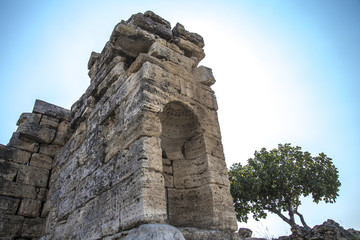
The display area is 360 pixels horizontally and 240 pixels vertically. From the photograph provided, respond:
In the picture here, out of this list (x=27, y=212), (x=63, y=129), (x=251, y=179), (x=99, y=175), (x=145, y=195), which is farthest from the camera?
(x=251, y=179)

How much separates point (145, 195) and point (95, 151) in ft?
5.60

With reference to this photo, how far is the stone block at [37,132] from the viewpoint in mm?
5359

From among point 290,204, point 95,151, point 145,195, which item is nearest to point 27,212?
point 95,151

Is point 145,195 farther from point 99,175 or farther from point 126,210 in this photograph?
point 99,175

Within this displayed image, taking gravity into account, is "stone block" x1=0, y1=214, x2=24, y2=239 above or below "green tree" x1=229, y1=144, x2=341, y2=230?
below

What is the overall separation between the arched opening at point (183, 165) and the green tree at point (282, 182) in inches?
440

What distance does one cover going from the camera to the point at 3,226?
4.42 m

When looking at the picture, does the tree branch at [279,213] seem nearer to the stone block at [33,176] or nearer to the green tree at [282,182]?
the green tree at [282,182]

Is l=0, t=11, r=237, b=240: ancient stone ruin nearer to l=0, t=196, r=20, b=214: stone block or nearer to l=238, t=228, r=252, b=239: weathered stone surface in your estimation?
l=0, t=196, r=20, b=214: stone block

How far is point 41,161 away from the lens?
5422 millimetres

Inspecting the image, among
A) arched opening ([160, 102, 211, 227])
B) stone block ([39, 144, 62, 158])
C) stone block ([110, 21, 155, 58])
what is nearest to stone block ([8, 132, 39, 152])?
stone block ([39, 144, 62, 158])

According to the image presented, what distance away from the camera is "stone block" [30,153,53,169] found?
17.5 feet

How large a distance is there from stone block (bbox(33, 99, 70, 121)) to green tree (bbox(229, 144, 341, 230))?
1023cm

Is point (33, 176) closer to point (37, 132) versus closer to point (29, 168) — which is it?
point (29, 168)
